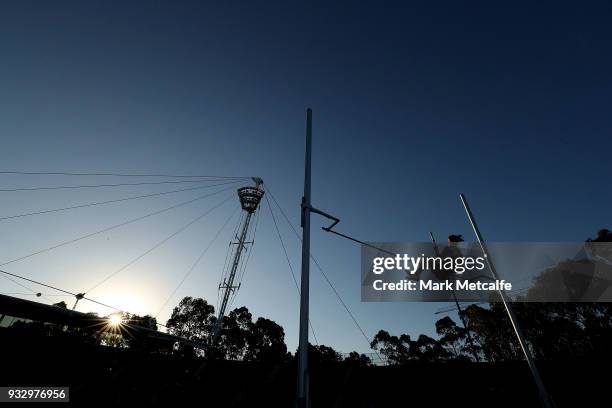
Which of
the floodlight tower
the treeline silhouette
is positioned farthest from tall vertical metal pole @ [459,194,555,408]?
the floodlight tower

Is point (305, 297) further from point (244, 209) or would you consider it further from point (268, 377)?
point (244, 209)

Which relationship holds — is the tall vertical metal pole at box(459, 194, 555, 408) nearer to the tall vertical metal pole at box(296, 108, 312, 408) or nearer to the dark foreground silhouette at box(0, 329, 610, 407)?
the dark foreground silhouette at box(0, 329, 610, 407)

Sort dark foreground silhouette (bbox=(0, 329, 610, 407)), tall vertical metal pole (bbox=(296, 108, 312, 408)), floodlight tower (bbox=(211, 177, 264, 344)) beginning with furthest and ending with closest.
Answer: floodlight tower (bbox=(211, 177, 264, 344)) → dark foreground silhouette (bbox=(0, 329, 610, 407)) → tall vertical metal pole (bbox=(296, 108, 312, 408))

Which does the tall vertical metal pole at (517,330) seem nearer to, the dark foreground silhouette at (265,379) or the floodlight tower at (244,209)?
the dark foreground silhouette at (265,379)

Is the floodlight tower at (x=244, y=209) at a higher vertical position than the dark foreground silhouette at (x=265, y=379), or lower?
higher

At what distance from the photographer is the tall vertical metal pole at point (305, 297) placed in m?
4.10

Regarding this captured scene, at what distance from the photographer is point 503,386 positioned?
454 inches

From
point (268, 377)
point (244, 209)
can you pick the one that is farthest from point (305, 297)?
point (244, 209)

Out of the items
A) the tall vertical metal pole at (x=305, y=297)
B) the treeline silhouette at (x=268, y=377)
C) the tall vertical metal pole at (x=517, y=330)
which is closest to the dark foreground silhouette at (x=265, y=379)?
the treeline silhouette at (x=268, y=377)

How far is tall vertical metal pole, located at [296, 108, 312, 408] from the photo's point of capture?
13.4 feet

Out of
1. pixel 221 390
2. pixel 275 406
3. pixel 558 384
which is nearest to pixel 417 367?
pixel 558 384

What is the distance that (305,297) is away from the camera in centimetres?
500

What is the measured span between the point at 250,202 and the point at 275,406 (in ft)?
98.7

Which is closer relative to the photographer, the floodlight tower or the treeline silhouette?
the treeline silhouette
